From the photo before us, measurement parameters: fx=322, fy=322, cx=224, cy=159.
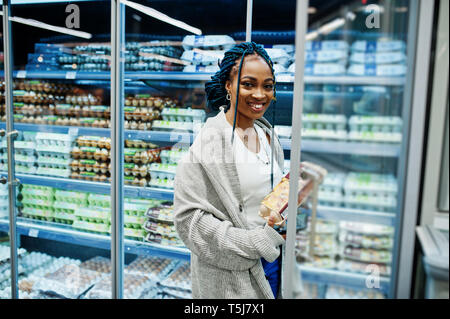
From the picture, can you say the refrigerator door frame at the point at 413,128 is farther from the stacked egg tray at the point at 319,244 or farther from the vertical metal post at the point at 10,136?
the vertical metal post at the point at 10,136

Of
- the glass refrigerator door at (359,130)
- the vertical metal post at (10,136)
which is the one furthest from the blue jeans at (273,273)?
the vertical metal post at (10,136)

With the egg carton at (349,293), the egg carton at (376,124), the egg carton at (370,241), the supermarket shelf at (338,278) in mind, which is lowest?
the egg carton at (349,293)

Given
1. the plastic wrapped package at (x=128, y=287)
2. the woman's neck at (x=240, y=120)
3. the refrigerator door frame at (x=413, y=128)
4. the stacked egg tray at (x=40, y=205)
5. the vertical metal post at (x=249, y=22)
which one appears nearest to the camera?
the refrigerator door frame at (x=413, y=128)

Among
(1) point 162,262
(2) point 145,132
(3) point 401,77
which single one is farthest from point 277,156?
(1) point 162,262

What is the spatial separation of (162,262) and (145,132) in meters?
1.02

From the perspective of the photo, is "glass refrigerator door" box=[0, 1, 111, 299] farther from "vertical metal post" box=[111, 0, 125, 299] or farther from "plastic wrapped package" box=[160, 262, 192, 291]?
"plastic wrapped package" box=[160, 262, 192, 291]

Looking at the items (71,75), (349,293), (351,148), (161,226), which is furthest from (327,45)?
(71,75)

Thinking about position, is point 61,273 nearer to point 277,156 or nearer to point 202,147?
point 202,147

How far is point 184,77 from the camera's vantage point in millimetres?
1706

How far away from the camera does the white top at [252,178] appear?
1.33 m

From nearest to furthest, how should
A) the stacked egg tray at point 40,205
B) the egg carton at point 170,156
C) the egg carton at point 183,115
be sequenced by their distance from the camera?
the egg carton at point 183,115 → the egg carton at point 170,156 → the stacked egg tray at point 40,205

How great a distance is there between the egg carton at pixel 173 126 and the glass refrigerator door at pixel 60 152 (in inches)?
12.0

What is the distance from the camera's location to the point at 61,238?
220 cm

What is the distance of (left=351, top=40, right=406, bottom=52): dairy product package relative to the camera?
0.91m
